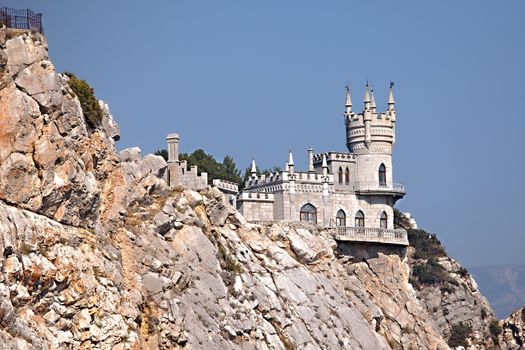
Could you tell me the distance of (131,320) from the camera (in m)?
73.4

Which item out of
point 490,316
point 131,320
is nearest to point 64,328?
point 131,320

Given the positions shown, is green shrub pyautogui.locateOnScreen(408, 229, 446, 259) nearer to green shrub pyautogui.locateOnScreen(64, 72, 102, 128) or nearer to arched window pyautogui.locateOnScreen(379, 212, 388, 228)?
arched window pyautogui.locateOnScreen(379, 212, 388, 228)

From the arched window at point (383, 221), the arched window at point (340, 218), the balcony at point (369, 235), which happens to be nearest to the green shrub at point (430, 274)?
the arched window at point (383, 221)

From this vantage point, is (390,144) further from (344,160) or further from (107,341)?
(107,341)

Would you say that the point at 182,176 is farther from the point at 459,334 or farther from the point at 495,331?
the point at 495,331

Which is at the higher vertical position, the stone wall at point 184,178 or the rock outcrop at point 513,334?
the stone wall at point 184,178

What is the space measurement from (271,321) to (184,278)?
444 inches

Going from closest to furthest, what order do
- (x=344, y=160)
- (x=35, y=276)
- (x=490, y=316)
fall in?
(x=35, y=276) → (x=344, y=160) → (x=490, y=316)

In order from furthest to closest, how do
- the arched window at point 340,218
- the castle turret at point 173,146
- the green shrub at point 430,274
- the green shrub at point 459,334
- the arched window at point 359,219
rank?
the green shrub at point 430,274
the green shrub at point 459,334
the arched window at point 359,219
the arched window at point 340,218
the castle turret at point 173,146

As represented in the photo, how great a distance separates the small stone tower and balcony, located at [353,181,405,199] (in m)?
0.18

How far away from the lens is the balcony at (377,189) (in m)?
110

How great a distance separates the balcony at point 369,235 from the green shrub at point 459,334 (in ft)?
78.1

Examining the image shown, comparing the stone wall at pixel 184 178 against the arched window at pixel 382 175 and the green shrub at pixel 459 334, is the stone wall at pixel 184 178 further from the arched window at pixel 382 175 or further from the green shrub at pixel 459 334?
the green shrub at pixel 459 334

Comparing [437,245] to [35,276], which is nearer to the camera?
[35,276]
